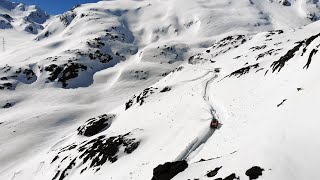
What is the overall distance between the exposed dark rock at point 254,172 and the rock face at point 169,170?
5693mm

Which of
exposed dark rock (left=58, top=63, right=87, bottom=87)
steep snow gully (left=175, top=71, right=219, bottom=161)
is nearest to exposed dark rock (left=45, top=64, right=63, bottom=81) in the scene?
exposed dark rock (left=58, top=63, right=87, bottom=87)

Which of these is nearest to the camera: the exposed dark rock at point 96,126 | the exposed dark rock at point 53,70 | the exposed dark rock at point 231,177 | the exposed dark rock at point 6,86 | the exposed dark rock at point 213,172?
the exposed dark rock at point 231,177

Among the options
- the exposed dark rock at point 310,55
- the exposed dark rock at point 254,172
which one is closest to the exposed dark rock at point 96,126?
the exposed dark rock at point 310,55

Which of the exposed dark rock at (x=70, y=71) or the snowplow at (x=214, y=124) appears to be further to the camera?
the exposed dark rock at (x=70, y=71)

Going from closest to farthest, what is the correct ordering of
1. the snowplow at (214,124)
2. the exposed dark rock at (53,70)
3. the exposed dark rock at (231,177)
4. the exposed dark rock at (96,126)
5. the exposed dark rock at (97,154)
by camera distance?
the exposed dark rock at (231,177)
the snowplow at (214,124)
the exposed dark rock at (97,154)
the exposed dark rock at (96,126)
the exposed dark rock at (53,70)

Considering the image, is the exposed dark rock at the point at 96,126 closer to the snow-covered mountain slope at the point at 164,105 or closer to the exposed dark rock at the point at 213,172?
the snow-covered mountain slope at the point at 164,105

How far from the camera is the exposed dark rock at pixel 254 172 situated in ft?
67.2

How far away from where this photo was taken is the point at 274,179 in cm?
1991

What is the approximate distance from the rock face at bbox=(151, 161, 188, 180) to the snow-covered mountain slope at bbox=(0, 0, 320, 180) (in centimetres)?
8

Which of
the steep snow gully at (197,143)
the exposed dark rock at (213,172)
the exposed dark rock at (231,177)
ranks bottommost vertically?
the steep snow gully at (197,143)

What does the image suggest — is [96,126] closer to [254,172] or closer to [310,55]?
[310,55]

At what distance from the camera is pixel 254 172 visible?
68.2ft

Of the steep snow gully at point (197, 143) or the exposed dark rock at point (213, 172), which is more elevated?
the exposed dark rock at point (213, 172)

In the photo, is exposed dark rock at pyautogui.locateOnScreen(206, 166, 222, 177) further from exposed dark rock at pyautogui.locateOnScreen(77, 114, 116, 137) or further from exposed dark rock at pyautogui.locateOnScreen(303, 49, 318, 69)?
exposed dark rock at pyautogui.locateOnScreen(77, 114, 116, 137)
